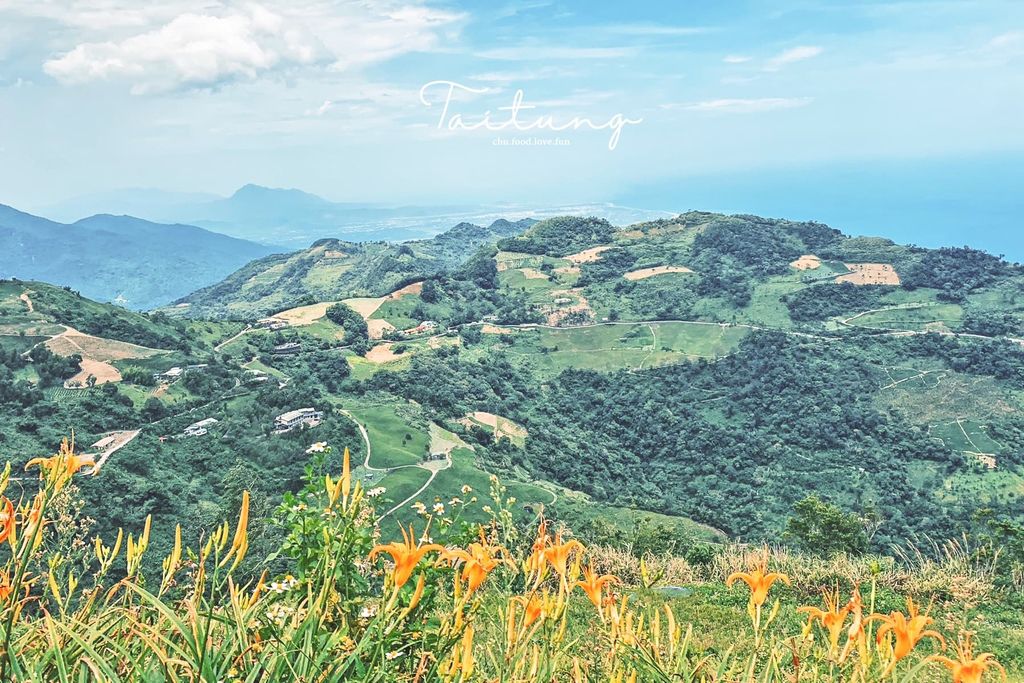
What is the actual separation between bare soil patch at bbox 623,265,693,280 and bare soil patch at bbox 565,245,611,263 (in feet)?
20.9

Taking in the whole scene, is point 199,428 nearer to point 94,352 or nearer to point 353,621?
point 94,352

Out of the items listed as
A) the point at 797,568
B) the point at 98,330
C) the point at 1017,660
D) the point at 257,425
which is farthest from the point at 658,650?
the point at 98,330

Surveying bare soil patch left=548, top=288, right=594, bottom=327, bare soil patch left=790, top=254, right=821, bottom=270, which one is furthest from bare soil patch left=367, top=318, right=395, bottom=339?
bare soil patch left=790, top=254, right=821, bottom=270

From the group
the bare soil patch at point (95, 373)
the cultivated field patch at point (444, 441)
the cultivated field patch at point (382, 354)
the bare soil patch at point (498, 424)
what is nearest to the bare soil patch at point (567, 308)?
the cultivated field patch at point (382, 354)

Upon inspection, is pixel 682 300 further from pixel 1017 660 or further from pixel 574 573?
pixel 574 573

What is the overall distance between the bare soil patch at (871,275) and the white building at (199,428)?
6409 cm

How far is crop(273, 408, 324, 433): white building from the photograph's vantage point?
34500mm

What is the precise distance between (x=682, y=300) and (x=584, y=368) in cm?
1754

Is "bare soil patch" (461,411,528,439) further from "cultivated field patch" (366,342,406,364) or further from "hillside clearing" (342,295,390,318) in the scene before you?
"hillside clearing" (342,295,390,318)

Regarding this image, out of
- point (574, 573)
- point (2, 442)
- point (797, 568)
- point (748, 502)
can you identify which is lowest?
point (748, 502)

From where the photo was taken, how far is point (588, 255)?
86.6 meters

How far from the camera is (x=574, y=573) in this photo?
198cm

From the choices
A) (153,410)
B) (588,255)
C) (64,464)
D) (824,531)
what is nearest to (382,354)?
(153,410)

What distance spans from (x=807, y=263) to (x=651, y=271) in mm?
18968
